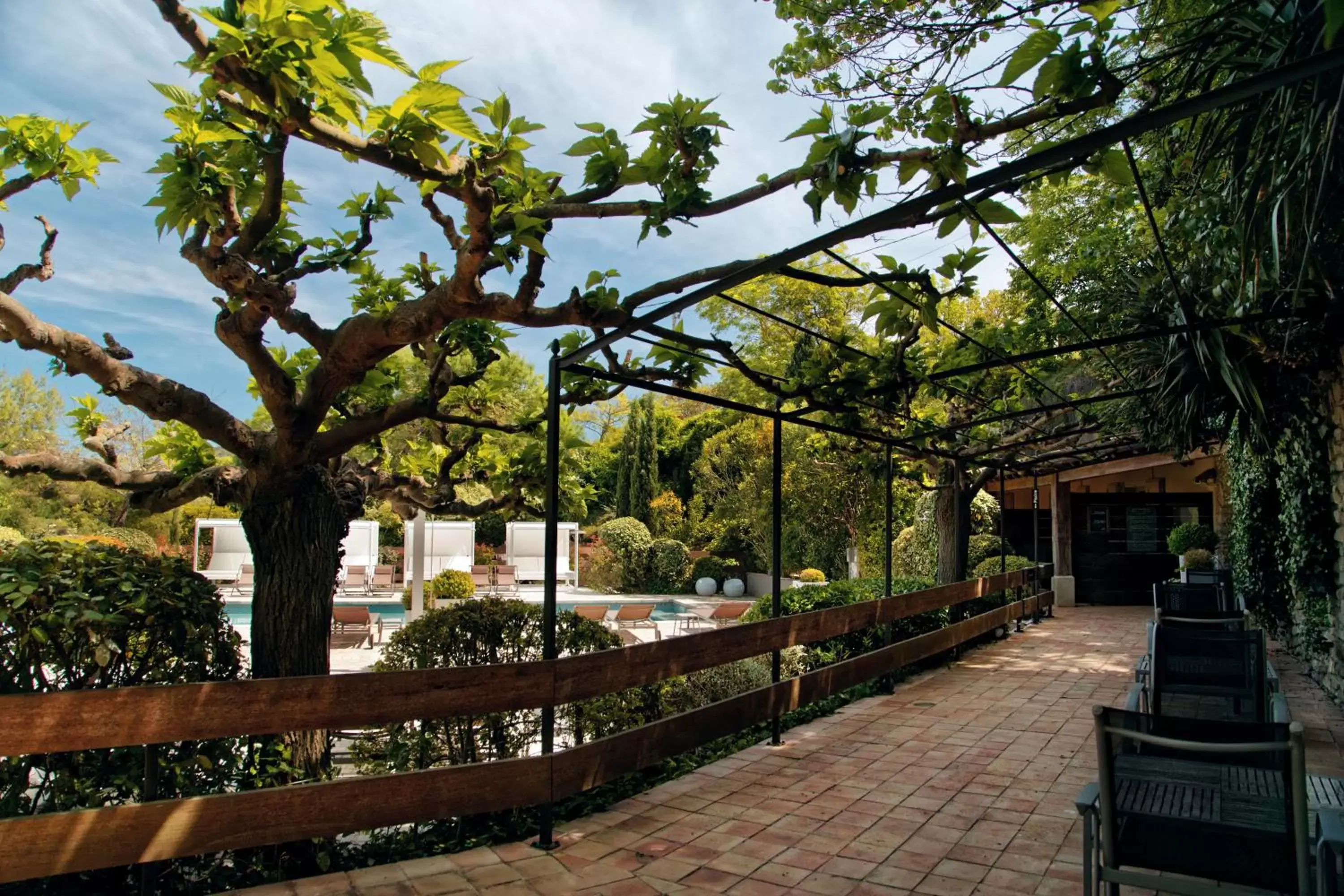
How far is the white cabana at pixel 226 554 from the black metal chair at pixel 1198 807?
65.0ft

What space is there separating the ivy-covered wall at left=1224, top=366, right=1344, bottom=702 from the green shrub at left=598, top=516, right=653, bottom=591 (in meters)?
15.4

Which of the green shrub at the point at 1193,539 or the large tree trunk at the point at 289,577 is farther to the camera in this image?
the green shrub at the point at 1193,539

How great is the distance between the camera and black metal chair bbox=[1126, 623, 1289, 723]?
4117mm

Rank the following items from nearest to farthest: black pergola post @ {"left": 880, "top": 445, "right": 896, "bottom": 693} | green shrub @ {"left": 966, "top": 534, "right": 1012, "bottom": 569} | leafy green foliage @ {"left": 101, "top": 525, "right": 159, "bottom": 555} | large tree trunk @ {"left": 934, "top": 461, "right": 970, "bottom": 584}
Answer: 1. black pergola post @ {"left": 880, "top": 445, "right": 896, "bottom": 693}
2. large tree trunk @ {"left": 934, "top": 461, "right": 970, "bottom": 584}
3. green shrub @ {"left": 966, "top": 534, "right": 1012, "bottom": 569}
4. leafy green foliage @ {"left": 101, "top": 525, "right": 159, "bottom": 555}

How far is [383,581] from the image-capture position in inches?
848

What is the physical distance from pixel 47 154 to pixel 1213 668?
18.5ft

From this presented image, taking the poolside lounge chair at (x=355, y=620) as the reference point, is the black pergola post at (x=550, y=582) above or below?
above

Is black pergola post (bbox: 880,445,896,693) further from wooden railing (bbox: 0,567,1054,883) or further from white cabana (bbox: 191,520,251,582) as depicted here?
white cabana (bbox: 191,520,251,582)

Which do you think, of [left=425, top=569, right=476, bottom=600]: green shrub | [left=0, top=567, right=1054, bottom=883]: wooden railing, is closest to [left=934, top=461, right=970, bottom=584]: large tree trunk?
[left=0, top=567, right=1054, bottom=883]: wooden railing

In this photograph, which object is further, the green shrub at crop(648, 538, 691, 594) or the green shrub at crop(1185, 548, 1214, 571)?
the green shrub at crop(648, 538, 691, 594)

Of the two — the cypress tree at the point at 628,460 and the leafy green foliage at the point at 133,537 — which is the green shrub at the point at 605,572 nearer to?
the cypress tree at the point at 628,460

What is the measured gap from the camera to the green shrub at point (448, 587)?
14750 millimetres

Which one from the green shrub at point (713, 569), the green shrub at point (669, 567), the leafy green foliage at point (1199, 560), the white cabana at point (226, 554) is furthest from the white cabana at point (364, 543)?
the leafy green foliage at point (1199, 560)

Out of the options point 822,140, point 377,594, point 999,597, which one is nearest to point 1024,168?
point 822,140
